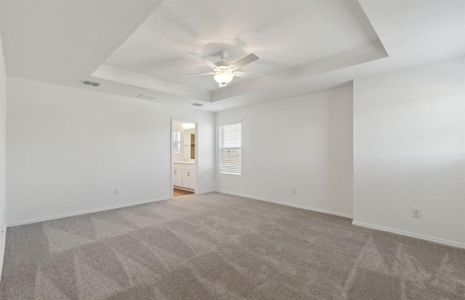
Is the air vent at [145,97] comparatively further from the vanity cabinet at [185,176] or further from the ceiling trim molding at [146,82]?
the vanity cabinet at [185,176]

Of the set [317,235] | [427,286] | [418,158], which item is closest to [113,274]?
[317,235]

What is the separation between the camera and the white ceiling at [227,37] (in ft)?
6.66

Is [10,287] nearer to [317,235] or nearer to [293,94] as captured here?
[317,235]

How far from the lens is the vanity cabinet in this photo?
272 inches

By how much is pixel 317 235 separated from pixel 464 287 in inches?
60.2

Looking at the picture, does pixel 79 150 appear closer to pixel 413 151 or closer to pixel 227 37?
pixel 227 37

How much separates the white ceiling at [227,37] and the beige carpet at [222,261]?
2.49m

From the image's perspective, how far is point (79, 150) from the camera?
4.36 metres

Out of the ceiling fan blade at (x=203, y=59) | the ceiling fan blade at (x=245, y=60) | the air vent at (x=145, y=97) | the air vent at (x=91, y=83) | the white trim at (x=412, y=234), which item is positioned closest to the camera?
the ceiling fan blade at (x=245, y=60)

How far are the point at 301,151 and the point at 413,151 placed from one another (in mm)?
2010

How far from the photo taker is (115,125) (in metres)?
4.84

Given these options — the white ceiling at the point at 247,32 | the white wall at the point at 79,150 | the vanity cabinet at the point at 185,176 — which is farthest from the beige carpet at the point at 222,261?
the vanity cabinet at the point at 185,176

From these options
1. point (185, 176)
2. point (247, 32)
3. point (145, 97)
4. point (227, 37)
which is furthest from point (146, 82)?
point (185, 176)

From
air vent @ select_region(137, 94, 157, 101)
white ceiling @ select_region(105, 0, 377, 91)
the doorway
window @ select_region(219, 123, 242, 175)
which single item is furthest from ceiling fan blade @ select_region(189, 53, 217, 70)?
the doorway
